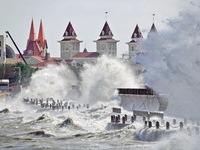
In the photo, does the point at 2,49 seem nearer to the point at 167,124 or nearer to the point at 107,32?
the point at 107,32

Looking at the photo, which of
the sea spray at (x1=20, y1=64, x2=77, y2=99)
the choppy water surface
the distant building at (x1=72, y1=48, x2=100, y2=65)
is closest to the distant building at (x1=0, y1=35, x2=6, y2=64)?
the distant building at (x1=72, y1=48, x2=100, y2=65)

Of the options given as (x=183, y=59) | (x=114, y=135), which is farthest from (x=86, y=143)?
(x=183, y=59)

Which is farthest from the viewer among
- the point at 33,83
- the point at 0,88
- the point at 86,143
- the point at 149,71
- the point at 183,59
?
the point at 0,88

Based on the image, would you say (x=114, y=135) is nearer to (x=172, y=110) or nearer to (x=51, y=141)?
(x=51, y=141)

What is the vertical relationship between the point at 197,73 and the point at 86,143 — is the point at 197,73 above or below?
above

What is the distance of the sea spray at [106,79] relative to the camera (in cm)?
6353

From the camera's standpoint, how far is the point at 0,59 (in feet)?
482

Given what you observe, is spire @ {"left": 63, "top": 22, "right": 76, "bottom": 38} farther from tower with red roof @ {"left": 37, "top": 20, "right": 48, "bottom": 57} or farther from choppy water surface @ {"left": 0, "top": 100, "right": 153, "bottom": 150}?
choppy water surface @ {"left": 0, "top": 100, "right": 153, "bottom": 150}

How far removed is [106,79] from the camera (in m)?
64.8

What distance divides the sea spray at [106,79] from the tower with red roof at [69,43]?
296 ft

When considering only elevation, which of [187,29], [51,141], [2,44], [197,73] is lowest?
[51,141]

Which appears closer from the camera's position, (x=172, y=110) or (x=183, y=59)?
(x=183, y=59)

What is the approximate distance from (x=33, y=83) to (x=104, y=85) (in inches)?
1163

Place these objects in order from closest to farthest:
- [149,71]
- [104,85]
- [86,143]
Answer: [86,143]
[149,71]
[104,85]
